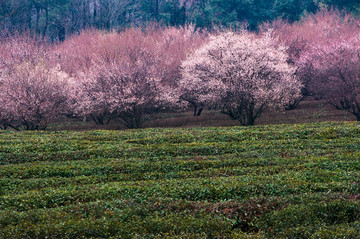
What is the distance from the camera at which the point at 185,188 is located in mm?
14836

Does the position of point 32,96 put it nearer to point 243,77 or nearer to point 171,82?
point 171,82

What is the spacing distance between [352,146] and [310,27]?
51790 millimetres

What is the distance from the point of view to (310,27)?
68.8m

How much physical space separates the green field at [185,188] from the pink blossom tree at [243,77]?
15.5 metres

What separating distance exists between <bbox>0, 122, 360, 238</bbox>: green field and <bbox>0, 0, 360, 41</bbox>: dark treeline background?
84.3m

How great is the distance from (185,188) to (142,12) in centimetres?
11251

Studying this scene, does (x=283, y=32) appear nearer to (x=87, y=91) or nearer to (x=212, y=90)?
(x=212, y=90)

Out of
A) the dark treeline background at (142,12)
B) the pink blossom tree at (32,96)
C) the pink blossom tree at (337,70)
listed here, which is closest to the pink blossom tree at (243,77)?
the pink blossom tree at (337,70)

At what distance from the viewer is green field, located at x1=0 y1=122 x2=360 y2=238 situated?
428 inches

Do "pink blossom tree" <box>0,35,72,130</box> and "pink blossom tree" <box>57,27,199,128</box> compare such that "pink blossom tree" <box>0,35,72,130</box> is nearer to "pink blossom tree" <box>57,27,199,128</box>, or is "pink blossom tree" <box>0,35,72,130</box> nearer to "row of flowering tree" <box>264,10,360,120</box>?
"pink blossom tree" <box>57,27,199,128</box>

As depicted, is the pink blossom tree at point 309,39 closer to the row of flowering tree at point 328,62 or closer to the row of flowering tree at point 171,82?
the row of flowering tree at point 328,62

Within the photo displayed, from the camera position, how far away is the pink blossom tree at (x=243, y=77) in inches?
1638

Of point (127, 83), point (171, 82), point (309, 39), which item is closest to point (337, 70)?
point (309, 39)

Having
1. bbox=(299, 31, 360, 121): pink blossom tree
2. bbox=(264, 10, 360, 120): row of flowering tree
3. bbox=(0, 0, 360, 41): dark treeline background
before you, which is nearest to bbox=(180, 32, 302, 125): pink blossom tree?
bbox=(299, 31, 360, 121): pink blossom tree
